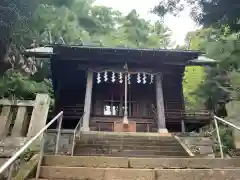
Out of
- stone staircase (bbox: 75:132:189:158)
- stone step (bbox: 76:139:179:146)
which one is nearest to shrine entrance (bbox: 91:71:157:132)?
stone staircase (bbox: 75:132:189:158)

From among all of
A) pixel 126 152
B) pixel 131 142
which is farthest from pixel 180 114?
pixel 126 152

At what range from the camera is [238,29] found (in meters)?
7.50

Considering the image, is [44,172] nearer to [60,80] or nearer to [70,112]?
[70,112]

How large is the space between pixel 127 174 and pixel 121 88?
10.8 metres

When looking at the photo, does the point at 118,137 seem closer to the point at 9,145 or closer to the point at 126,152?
the point at 126,152

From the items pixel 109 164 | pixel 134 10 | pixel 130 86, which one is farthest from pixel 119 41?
pixel 109 164

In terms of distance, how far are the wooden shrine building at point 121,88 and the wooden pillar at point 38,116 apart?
4968 mm

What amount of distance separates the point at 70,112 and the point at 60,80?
2165 mm

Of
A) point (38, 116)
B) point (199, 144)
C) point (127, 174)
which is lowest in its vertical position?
point (127, 174)

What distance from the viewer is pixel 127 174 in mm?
3969

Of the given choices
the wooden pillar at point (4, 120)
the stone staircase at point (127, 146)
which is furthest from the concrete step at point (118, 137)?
the wooden pillar at point (4, 120)

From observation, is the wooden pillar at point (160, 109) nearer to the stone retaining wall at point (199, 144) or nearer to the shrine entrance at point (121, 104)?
the shrine entrance at point (121, 104)

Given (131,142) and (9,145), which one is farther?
(131,142)

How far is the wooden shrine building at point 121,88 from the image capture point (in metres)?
12.4
